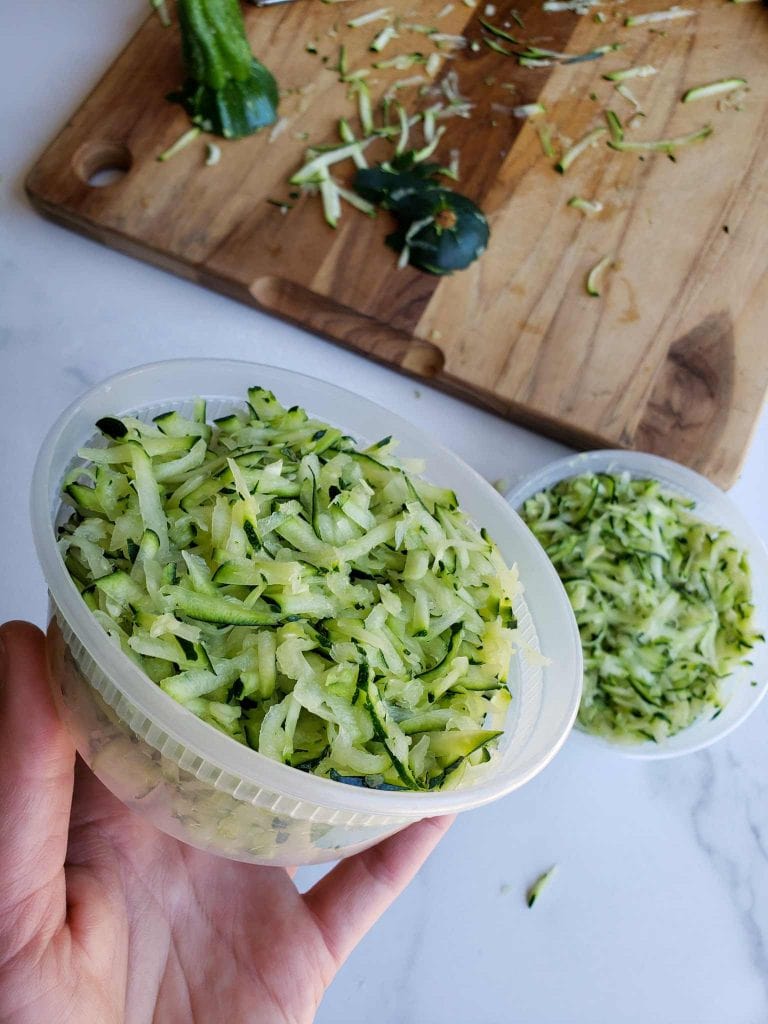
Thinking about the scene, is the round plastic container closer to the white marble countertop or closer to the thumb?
the white marble countertop

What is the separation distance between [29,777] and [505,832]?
87 cm

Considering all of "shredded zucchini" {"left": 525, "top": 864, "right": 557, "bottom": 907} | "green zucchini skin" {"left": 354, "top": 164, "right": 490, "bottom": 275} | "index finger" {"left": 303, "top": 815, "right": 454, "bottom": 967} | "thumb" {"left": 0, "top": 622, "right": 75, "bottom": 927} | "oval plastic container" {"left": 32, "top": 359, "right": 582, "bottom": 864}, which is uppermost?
"green zucchini skin" {"left": 354, "top": 164, "right": 490, "bottom": 275}

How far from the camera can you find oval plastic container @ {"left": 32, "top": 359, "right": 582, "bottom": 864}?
0.91 meters

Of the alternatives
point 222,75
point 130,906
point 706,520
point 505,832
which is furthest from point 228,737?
point 222,75

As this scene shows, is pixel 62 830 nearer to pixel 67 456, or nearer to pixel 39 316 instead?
pixel 67 456

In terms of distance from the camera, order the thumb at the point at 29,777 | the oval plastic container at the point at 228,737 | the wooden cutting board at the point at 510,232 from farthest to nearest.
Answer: the wooden cutting board at the point at 510,232 < the thumb at the point at 29,777 < the oval plastic container at the point at 228,737

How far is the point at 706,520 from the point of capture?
1.79 meters

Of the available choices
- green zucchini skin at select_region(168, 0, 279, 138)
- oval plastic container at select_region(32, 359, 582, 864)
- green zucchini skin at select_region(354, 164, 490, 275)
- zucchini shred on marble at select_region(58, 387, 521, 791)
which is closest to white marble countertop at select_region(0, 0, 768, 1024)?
green zucchini skin at select_region(354, 164, 490, 275)

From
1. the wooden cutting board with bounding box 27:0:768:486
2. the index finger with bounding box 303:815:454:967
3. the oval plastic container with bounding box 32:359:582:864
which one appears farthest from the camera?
the wooden cutting board with bounding box 27:0:768:486

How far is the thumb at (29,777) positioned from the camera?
1063 mm

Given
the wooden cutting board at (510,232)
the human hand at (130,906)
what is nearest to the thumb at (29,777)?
the human hand at (130,906)

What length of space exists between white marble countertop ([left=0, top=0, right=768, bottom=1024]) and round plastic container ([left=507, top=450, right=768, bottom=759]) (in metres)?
0.10

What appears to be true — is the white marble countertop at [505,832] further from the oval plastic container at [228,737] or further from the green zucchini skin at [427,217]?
the oval plastic container at [228,737]

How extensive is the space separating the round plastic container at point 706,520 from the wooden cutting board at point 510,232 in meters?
0.07
